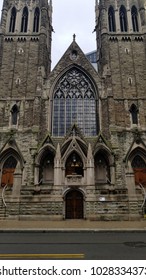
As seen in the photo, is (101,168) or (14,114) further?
(14,114)

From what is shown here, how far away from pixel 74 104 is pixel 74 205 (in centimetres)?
1226

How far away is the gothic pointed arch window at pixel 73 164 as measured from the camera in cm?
2248

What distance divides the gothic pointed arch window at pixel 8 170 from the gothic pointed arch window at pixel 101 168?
8.31 metres

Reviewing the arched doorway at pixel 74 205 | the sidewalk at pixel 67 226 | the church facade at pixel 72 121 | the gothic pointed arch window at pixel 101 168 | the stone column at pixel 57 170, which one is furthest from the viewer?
the gothic pointed arch window at pixel 101 168

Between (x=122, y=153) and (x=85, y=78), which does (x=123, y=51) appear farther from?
(x=122, y=153)

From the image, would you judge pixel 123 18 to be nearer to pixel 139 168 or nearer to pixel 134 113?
pixel 134 113

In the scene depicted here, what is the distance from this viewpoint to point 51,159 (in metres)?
23.6

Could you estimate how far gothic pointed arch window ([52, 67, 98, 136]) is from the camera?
2661 centimetres

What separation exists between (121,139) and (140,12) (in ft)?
63.3

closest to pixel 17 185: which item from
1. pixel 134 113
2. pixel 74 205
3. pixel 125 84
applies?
pixel 74 205

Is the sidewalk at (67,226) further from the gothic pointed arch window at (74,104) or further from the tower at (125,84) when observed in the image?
the gothic pointed arch window at (74,104)

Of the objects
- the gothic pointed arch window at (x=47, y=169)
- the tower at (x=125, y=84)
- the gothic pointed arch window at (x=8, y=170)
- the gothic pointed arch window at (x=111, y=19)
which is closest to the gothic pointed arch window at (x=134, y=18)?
the tower at (x=125, y=84)

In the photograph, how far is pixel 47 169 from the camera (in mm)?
23391

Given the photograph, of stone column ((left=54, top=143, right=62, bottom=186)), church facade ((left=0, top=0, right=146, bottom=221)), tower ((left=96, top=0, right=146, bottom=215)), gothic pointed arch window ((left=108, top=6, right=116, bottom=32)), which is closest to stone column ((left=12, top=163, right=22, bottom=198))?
church facade ((left=0, top=0, right=146, bottom=221))
